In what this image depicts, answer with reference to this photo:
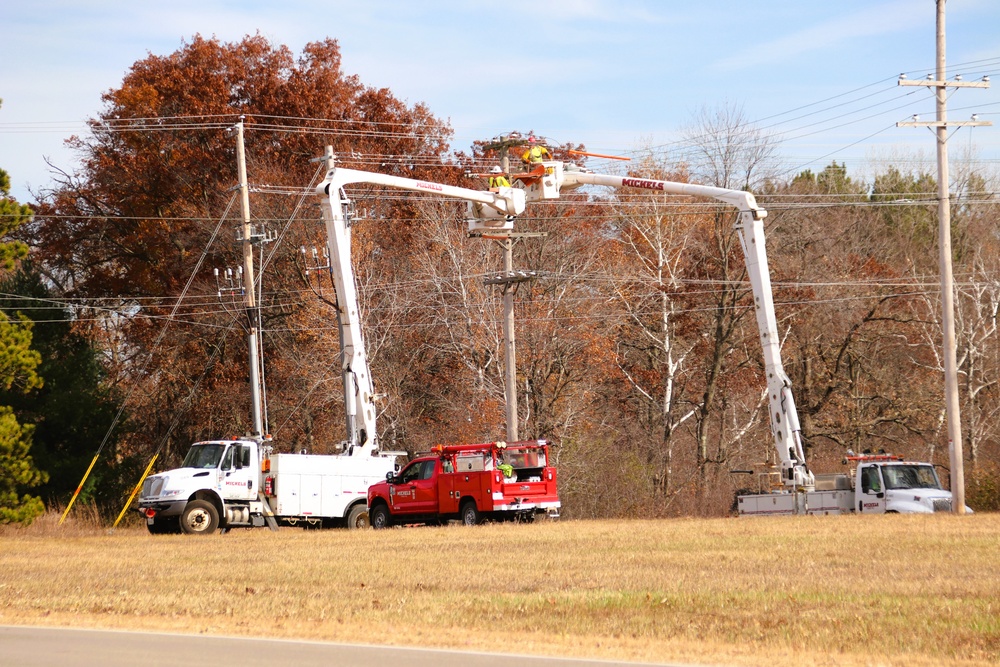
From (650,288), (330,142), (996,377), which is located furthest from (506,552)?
(330,142)

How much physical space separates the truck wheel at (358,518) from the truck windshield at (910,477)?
14088mm

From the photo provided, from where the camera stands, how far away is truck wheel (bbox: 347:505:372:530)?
34.4m

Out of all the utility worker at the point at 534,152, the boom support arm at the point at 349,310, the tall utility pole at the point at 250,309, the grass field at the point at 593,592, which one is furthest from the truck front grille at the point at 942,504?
the tall utility pole at the point at 250,309

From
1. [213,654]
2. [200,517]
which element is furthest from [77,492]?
[213,654]

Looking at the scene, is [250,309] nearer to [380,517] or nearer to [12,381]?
[12,381]

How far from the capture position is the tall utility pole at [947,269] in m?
30.6

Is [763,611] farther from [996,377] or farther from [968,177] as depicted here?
[968,177]

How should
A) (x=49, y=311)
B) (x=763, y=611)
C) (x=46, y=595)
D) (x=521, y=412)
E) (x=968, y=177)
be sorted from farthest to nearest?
1. (x=968, y=177)
2. (x=521, y=412)
3. (x=49, y=311)
4. (x=46, y=595)
5. (x=763, y=611)

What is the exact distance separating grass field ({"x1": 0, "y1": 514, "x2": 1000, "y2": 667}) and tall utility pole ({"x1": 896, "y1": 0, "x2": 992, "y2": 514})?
4.92 metres

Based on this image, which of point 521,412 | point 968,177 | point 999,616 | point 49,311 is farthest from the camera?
point 968,177

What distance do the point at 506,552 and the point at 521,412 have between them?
2584cm

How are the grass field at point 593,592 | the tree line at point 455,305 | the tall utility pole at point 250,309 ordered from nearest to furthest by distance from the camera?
1. the grass field at point 593,592
2. the tall utility pole at point 250,309
3. the tree line at point 455,305

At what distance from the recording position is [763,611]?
1326 cm

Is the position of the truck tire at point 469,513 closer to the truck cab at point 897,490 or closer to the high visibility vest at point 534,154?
the truck cab at point 897,490
